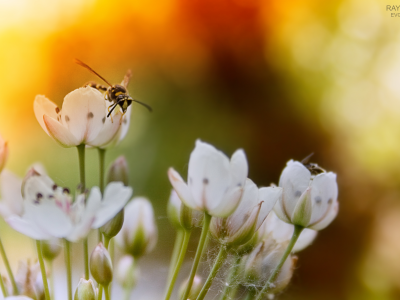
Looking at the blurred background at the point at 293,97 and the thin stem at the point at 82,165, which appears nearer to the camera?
the thin stem at the point at 82,165

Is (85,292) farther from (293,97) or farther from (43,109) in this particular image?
(293,97)

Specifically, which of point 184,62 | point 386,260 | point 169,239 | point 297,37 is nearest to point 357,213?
point 386,260

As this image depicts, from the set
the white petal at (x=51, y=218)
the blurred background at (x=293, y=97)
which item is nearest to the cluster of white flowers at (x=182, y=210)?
the white petal at (x=51, y=218)

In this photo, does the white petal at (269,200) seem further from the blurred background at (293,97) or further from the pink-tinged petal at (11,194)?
the blurred background at (293,97)

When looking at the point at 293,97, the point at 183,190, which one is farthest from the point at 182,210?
the point at 293,97

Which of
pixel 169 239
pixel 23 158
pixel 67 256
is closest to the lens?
pixel 67 256

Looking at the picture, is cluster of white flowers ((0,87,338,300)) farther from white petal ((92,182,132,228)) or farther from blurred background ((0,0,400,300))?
blurred background ((0,0,400,300))

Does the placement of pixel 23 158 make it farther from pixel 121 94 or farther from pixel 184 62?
pixel 121 94
